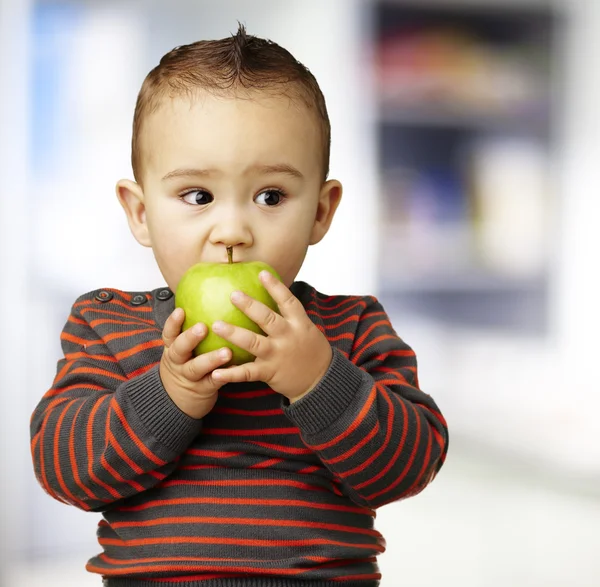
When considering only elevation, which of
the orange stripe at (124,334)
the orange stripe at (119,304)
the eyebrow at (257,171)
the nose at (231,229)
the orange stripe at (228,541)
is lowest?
the orange stripe at (228,541)

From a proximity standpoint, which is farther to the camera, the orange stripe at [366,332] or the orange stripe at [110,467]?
the orange stripe at [366,332]

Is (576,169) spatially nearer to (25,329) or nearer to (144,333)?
(25,329)

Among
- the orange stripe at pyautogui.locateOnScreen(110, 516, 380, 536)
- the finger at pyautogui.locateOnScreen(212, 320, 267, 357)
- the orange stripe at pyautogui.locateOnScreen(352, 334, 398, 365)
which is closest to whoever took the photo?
the finger at pyautogui.locateOnScreen(212, 320, 267, 357)

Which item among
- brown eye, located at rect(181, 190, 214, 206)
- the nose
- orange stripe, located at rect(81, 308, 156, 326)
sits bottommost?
orange stripe, located at rect(81, 308, 156, 326)

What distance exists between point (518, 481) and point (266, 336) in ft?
8.44

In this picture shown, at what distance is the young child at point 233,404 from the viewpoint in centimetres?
90

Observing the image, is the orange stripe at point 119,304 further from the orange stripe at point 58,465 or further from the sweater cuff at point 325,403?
the sweater cuff at point 325,403

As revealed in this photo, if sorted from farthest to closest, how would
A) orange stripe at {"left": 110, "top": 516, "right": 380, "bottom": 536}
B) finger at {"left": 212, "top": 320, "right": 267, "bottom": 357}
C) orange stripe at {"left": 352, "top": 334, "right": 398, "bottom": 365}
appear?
orange stripe at {"left": 352, "top": 334, "right": 398, "bottom": 365} < orange stripe at {"left": 110, "top": 516, "right": 380, "bottom": 536} < finger at {"left": 212, "top": 320, "right": 267, "bottom": 357}

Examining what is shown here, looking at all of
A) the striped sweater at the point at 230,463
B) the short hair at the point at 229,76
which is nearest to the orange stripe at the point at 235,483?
the striped sweater at the point at 230,463

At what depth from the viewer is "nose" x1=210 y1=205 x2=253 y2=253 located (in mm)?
936

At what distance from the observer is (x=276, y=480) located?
3.18 ft

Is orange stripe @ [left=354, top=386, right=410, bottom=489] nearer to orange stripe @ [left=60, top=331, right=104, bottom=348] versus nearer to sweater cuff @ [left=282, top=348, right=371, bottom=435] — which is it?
sweater cuff @ [left=282, top=348, right=371, bottom=435]

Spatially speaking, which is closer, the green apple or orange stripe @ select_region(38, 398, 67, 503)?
the green apple

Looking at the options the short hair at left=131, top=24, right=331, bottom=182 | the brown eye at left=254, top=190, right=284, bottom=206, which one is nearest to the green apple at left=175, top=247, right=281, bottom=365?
the brown eye at left=254, top=190, right=284, bottom=206
